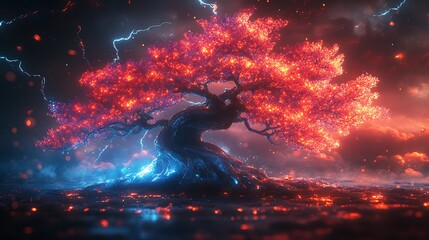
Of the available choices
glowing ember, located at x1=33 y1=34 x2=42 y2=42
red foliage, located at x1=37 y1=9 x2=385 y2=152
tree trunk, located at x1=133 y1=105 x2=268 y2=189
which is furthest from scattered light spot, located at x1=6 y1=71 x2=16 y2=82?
tree trunk, located at x1=133 y1=105 x2=268 y2=189

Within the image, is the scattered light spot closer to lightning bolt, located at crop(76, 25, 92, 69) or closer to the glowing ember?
the glowing ember

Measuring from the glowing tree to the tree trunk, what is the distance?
0.05 metres

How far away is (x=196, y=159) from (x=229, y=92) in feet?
12.1

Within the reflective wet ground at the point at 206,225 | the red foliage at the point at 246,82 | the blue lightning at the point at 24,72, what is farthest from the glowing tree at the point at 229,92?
the blue lightning at the point at 24,72

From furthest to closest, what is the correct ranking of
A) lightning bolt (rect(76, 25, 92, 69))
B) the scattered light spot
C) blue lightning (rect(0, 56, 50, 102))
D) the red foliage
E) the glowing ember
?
lightning bolt (rect(76, 25, 92, 69)) → the scattered light spot → the glowing ember → blue lightning (rect(0, 56, 50, 102)) → the red foliage

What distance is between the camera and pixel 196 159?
1569 cm

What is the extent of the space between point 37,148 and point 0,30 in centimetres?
823

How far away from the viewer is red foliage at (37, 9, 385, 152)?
13.9 m

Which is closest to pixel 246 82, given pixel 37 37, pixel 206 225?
pixel 206 225

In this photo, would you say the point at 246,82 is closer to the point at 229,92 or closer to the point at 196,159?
the point at 229,92

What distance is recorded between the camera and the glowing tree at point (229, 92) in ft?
45.8

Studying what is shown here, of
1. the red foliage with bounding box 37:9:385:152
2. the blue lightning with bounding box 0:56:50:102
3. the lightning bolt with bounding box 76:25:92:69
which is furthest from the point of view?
the lightning bolt with bounding box 76:25:92:69

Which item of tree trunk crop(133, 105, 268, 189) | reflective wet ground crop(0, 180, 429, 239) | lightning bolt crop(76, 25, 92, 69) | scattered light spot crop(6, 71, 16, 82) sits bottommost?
reflective wet ground crop(0, 180, 429, 239)

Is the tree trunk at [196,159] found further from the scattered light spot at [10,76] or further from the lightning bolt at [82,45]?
the scattered light spot at [10,76]
